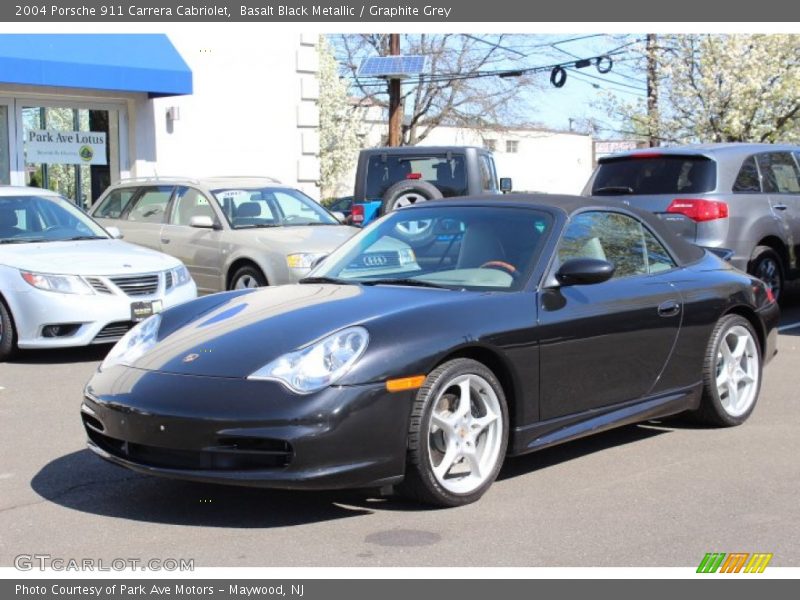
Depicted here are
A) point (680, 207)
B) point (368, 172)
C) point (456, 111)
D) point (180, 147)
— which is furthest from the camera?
point (456, 111)

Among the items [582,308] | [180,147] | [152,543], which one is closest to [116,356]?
[152,543]

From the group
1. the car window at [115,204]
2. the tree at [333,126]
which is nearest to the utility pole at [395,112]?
the tree at [333,126]

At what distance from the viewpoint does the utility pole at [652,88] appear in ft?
89.6

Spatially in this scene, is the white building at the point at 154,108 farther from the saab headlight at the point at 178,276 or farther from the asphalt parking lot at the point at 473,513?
the asphalt parking lot at the point at 473,513

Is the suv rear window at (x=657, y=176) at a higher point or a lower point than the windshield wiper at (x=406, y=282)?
higher

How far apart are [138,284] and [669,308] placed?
17.3 ft

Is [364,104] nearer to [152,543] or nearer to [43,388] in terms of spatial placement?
[43,388]

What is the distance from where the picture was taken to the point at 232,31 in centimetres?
1870

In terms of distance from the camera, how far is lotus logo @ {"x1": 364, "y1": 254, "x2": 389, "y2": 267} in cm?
604

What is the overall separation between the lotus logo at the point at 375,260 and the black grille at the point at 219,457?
171 cm

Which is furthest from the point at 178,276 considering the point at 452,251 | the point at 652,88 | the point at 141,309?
the point at 652,88

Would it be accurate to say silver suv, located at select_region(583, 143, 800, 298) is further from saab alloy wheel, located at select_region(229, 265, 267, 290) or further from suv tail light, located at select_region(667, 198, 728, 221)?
saab alloy wheel, located at select_region(229, 265, 267, 290)

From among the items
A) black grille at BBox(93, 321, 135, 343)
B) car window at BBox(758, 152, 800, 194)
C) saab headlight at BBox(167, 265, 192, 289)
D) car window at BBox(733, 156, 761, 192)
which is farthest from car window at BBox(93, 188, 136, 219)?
car window at BBox(758, 152, 800, 194)

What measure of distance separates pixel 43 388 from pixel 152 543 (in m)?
4.08
